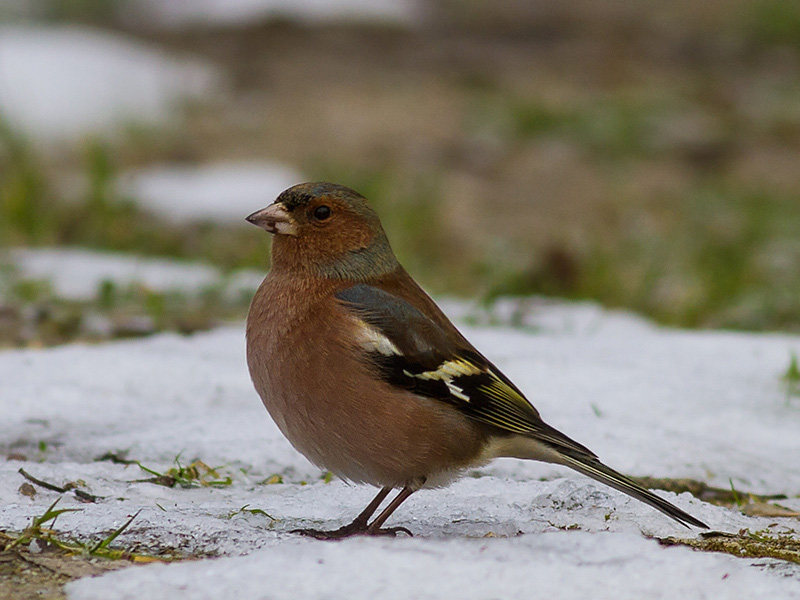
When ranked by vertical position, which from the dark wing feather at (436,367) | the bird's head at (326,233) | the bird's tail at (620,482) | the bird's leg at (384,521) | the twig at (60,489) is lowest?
the twig at (60,489)

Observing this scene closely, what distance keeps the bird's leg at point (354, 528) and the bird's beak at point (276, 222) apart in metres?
0.90

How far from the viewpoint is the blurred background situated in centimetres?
676

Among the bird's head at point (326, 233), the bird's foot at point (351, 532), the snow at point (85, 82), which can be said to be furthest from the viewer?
the snow at point (85, 82)

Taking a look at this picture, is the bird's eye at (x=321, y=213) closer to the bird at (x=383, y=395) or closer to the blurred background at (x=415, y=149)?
the bird at (x=383, y=395)

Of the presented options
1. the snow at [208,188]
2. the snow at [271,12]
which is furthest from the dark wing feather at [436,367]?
the snow at [271,12]

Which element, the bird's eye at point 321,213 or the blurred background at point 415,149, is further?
the blurred background at point 415,149

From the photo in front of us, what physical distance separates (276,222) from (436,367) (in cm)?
75

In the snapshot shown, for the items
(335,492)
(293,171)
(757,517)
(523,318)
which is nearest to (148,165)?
(293,171)

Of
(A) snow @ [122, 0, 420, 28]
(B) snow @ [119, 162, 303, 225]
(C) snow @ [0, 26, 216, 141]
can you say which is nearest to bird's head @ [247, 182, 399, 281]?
(B) snow @ [119, 162, 303, 225]

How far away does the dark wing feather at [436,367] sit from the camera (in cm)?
325

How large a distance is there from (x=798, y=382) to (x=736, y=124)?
24.0ft

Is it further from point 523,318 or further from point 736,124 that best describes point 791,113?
point 523,318

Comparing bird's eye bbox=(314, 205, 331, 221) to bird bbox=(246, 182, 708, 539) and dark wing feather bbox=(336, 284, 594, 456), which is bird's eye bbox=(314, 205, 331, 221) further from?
dark wing feather bbox=(336, 284, 594, 456)

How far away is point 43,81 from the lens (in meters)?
11.5
